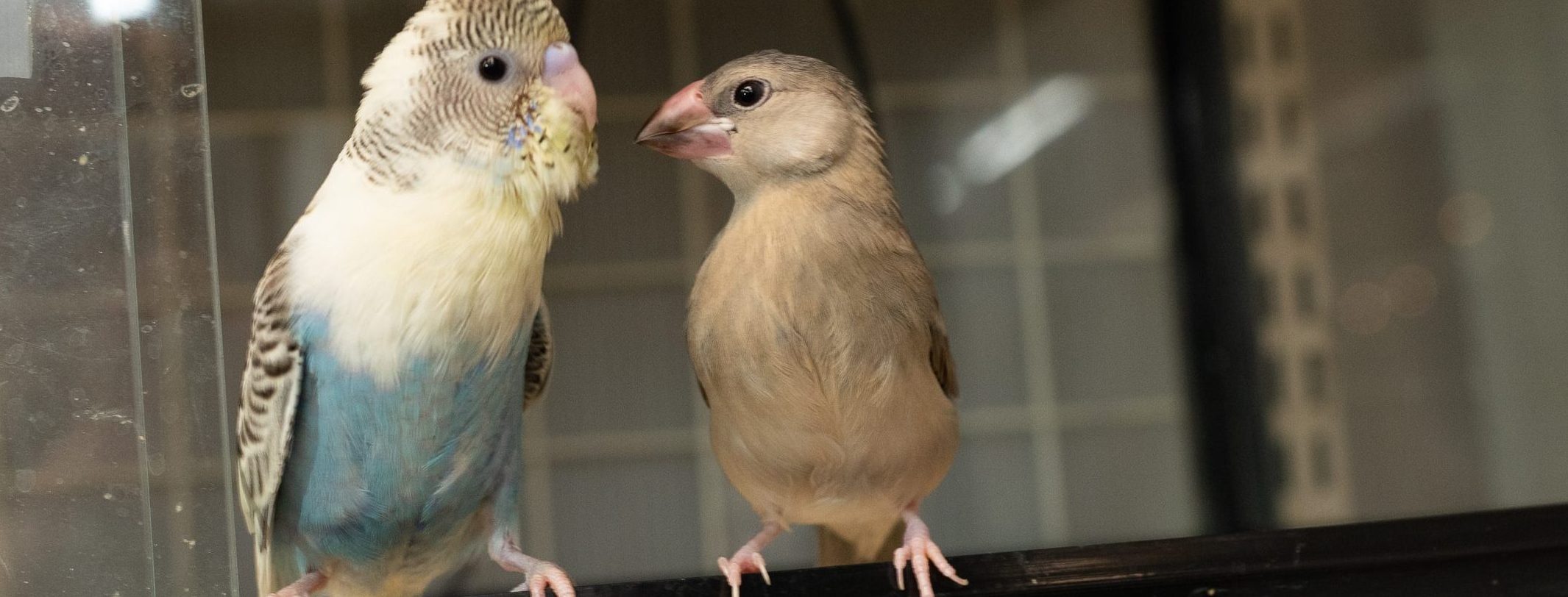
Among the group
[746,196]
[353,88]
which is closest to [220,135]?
[353,88]

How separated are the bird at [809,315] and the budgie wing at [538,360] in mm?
148

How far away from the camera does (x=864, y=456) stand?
1201 mm

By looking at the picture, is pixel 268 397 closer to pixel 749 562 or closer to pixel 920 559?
pixel 749 562

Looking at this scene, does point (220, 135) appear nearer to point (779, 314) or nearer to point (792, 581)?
point (779, 314)

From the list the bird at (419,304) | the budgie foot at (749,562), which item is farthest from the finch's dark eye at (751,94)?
the budgie foot at (749,562)

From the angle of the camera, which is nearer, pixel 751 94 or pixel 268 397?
pixel 268 397

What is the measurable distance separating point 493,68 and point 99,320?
14.8 inches

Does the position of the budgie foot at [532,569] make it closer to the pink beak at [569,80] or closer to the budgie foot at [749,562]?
the budgie foot at [749,562]

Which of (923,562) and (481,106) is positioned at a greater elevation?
(481,106)

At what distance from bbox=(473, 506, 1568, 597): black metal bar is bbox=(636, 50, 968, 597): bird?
10 centimetres

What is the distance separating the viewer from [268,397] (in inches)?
42.9

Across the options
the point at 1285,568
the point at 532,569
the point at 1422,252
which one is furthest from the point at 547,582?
the point at 1422,252

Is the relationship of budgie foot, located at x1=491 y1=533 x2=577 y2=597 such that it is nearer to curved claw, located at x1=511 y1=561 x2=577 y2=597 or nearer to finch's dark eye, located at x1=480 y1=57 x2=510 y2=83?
curved claw, located at x1=511 y1=561 x2=577 y2=597

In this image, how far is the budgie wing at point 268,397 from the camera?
1.07 m
